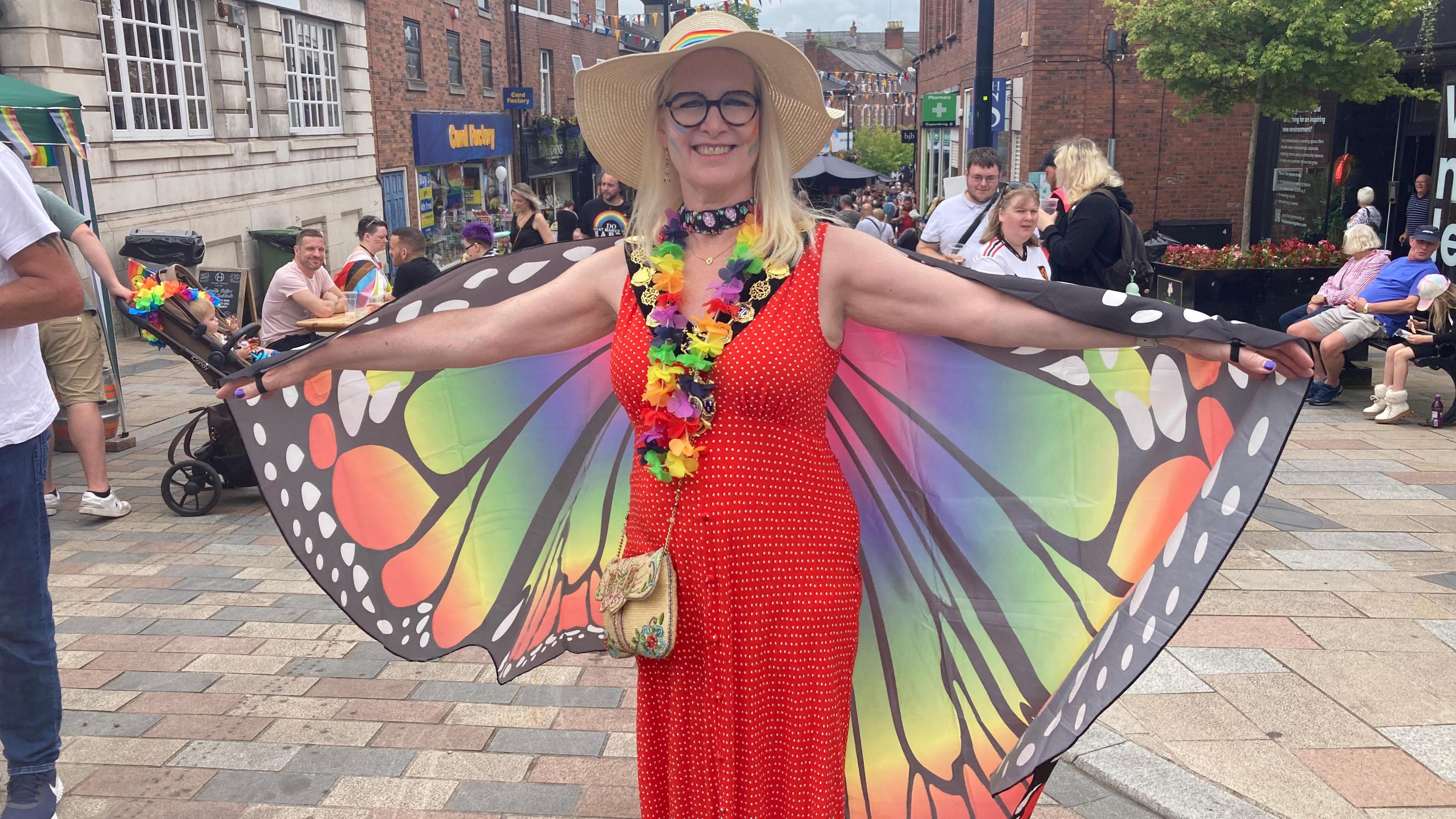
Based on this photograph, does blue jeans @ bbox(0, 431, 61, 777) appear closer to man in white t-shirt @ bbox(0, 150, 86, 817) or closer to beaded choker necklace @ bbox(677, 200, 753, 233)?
man in white t-shirt @ bbox(0, 150, 86, 817)

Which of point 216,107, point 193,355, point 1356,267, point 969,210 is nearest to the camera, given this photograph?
point 193,355

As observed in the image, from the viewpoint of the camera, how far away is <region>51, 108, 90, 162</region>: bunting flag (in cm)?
752

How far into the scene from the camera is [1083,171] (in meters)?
6.47

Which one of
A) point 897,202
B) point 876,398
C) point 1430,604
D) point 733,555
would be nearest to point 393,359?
point 733,555

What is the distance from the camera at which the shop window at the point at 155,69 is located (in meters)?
14.5

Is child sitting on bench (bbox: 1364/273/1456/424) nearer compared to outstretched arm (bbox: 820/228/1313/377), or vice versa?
outstretched arm (bbox: 820/228/1313/377)

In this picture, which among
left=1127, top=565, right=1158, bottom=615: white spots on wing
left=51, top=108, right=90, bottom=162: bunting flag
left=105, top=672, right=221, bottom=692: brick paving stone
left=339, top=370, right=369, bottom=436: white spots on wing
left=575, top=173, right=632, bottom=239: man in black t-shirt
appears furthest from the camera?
left=575, top=173, right=632, bottom=239: man in black t-shirt

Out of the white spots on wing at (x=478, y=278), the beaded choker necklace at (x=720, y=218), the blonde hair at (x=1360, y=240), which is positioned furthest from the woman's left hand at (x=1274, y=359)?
the blonde hair at (x=1360, y=240)

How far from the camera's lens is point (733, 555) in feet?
7.63

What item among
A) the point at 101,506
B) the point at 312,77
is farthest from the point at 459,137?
the point at 101,506

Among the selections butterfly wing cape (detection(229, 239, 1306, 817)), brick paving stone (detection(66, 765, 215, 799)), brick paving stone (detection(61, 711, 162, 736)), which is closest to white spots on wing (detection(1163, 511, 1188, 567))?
butterfly wing cape (detection(229, 239, 1306, 817))

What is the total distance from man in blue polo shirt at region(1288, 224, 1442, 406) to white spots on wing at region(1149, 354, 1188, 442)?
6.78 m

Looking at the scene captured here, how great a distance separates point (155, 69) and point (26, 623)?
48.8 ft

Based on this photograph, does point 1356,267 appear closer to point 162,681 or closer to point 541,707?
point 541,707
